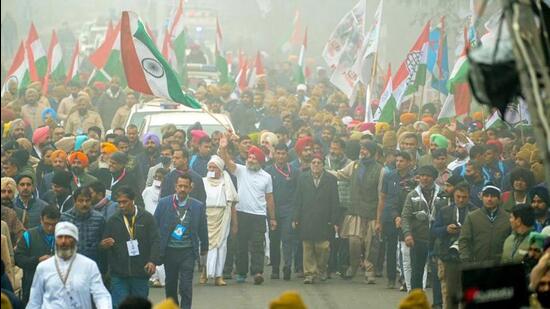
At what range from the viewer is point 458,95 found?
23.1 meters

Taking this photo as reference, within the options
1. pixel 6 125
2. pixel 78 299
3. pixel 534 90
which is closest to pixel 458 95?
pixel 6 125

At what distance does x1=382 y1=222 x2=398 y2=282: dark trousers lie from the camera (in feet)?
58.6

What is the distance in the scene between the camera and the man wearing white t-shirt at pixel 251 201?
1844 centimetres

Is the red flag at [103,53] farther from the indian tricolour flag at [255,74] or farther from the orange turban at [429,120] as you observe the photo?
the orange turban at [429,120]

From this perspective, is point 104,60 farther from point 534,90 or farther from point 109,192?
point 534,90

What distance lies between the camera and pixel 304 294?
17422 mm

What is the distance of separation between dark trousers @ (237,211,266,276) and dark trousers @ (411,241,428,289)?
2301 millimetres

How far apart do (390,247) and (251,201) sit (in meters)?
1.65

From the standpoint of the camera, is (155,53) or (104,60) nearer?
(155,53)

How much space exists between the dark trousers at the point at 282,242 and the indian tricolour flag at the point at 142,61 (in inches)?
67.5

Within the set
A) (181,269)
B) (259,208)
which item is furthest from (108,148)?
(181,269)

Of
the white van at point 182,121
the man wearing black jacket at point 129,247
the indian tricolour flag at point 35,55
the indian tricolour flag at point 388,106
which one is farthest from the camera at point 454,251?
the indian tricolour flag at point 35,55

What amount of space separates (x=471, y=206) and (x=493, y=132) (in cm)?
564

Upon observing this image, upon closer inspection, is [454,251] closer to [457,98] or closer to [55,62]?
[457,98]
